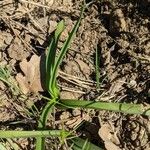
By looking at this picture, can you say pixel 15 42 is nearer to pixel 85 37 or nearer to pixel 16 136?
pixel 85 37

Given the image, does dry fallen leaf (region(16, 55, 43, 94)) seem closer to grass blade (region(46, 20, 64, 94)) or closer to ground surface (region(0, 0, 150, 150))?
ground surface (region(0, 0, 150, 150))

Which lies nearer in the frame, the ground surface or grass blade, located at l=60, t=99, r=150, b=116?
grass blade, located at l=60, t=99, r=150, b=116

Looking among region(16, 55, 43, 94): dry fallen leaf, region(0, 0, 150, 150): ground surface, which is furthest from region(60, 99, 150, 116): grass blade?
region(16, 55, 43, 94): dry fallen leaf

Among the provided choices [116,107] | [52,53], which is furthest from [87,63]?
[116,107]

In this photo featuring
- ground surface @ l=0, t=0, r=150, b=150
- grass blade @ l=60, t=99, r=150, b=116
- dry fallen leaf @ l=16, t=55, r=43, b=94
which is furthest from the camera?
dry fallen leaf @ l=16, t=55, r=43, b=94

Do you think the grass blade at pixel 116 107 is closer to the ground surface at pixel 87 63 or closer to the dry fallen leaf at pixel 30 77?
the ground surface at pixel 87 63

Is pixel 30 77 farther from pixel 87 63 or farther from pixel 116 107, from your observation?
pixel 116 107

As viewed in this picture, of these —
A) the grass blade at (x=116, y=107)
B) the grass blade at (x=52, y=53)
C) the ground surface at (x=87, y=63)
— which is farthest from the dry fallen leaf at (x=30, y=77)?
the grass blade at (x=116, y=107)

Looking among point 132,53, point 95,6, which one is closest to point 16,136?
point 132,53
